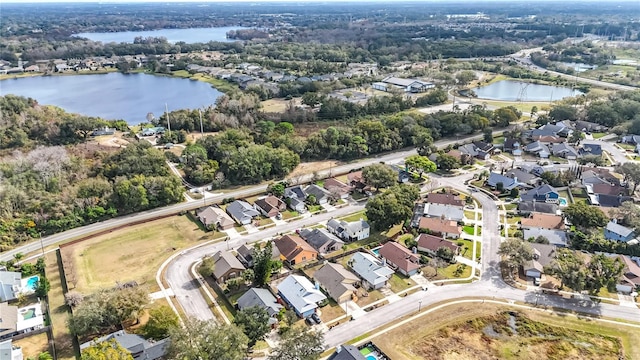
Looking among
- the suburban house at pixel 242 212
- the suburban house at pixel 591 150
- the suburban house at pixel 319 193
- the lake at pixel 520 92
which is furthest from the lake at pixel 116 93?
the suburban house at pixel 591 150

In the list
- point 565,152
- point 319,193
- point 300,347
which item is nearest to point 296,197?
point 319,193

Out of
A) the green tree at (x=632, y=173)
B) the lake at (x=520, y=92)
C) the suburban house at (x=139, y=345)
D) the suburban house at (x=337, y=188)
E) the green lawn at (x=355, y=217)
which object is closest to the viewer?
the suburban house at (x=139, y=345)

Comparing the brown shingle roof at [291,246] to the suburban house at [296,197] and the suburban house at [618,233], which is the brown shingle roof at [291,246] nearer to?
the suburban house at [296,197]

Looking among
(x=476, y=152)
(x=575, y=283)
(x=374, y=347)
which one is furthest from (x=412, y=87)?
(x=374, y=347)

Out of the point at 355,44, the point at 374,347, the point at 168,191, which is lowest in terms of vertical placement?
the point at 374,347

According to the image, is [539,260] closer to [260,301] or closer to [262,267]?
[262,267]

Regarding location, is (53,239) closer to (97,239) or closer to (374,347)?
(97,239)

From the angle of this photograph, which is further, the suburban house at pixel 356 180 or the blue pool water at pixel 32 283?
the suburban house at pixel 356 180
